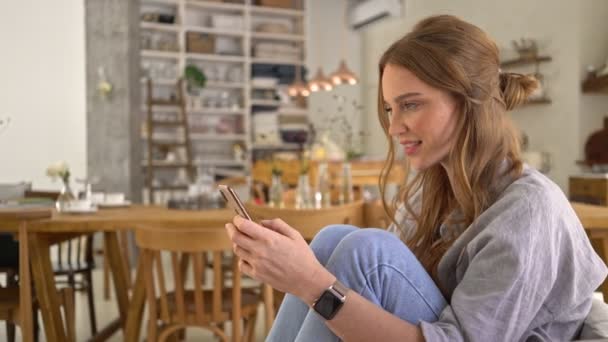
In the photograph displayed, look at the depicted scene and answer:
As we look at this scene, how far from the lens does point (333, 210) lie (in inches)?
102

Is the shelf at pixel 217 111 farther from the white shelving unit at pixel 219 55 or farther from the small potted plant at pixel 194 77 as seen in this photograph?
the small potted plant at pixel 194 77

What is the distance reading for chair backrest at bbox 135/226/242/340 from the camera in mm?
2217

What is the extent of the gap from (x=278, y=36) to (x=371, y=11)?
1.45 meters

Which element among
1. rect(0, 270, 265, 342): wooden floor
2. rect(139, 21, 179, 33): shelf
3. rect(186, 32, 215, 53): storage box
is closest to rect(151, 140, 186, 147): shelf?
rect(186, 32, 215, 53): storage box

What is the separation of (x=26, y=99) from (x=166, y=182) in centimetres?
242

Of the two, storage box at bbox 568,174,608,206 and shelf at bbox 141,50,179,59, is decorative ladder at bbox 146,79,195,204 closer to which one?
shelf at bbox 141,50,179,59

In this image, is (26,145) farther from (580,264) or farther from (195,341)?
(580,264)

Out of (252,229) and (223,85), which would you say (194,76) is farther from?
(252,229)

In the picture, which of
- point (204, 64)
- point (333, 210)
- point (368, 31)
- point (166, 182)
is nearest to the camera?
point (333, 210)

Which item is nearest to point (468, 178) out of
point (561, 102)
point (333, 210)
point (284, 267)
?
point (284, 267)

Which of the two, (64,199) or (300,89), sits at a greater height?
(300,89)

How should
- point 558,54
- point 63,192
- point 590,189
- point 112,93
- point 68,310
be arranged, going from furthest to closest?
point 558,54 → point 112,93 → point 590,189 → point 63,192 → point 68,310

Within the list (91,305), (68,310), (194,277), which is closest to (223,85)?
(91,305)

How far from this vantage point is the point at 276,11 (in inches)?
338
